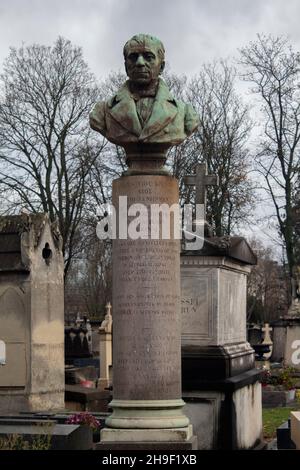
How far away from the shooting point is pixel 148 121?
8.12 meters

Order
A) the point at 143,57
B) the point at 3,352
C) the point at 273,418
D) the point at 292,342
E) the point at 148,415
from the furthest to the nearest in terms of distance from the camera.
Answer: the point at 292,342 → the point at 273,418 → the point at 3,352 → the point at 143,57 → the point at 148,415

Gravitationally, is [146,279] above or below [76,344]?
above

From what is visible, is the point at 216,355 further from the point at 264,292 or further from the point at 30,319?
the point at 264,292

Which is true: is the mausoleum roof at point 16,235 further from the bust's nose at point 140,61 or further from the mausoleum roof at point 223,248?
the bust's nose at point 140,61

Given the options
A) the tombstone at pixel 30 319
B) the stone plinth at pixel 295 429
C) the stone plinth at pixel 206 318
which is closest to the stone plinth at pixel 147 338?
the stone plinth at pixel 295 429

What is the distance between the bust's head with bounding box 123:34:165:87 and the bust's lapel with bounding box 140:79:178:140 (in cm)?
21

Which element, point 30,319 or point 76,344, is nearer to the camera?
point 30,319

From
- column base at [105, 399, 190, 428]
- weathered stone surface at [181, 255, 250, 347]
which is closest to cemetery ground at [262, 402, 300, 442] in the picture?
weathered stone surface at [181, 255, 250, 347]

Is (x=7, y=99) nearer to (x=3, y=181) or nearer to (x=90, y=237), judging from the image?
(x=3, y=181)

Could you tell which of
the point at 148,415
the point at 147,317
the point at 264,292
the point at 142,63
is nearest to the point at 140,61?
the point at 142,63

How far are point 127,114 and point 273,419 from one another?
8000 millimetres
